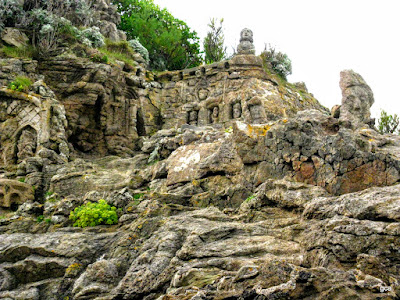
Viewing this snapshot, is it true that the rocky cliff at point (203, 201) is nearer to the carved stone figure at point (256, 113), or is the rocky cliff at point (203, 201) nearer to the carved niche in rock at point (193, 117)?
the carved stone figure at point (256, 113)

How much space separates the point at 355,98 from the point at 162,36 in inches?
791

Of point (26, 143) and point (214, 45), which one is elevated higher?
point (214, 45)

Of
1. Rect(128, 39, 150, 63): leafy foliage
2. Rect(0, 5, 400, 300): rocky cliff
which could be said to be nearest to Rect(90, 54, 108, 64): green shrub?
Rect(0, 5, 400, 300): rocky cliff

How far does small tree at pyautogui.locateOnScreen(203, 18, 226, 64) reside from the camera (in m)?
33.3

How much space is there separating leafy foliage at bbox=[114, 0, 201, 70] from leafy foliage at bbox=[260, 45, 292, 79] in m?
7.04

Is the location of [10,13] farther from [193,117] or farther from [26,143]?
[193,117]

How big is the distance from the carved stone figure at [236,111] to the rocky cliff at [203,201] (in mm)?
120

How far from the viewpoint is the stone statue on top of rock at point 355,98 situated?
16.2 metres

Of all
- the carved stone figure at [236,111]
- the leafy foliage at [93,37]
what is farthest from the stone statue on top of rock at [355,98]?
the leafy foliage at [93,37]

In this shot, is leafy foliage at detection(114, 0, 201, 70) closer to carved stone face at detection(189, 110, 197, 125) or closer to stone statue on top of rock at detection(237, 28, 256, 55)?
stone statue on top of rock at detection(237, 28, 256, 55)

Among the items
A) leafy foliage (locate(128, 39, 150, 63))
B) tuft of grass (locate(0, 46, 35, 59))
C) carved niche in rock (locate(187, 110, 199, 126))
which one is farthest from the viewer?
leafy foliage (locate(128, 39, 150, 63))

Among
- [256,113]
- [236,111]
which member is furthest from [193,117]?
[256,113]

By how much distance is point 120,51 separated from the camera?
92.7 feet

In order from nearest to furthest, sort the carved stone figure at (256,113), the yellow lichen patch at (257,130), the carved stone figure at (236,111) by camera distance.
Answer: the yellow lichen patch at (257,130) < the carved stone figure at (256,113) < the carved stone figure at (236,111)
